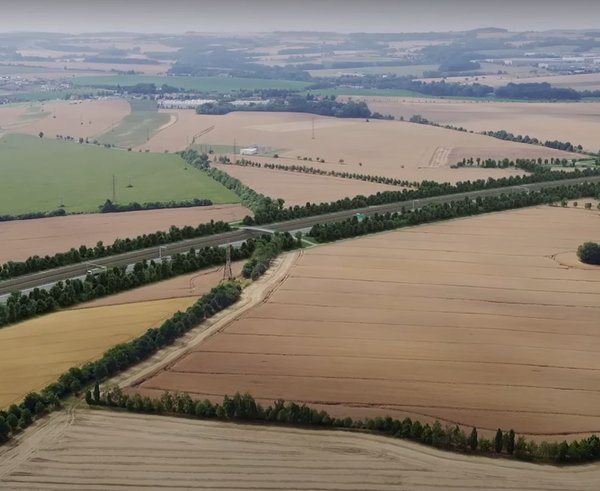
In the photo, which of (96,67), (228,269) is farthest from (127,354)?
(96,67)

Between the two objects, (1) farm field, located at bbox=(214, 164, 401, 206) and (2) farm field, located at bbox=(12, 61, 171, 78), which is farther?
(2) farm field, located at bbox=(12, 61, 171, 78)

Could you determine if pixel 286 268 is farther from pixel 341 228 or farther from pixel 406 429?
pixel 406 429

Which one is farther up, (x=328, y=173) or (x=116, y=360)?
(x=328, y=173)

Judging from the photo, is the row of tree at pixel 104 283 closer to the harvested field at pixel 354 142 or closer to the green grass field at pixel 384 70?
the harvested field at pixel 354 142

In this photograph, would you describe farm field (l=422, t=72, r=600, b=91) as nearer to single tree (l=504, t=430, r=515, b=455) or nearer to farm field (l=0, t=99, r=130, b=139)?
farm field (l=0, t=99, r=130, b=139)

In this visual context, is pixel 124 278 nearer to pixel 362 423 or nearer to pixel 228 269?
pixel 228 269

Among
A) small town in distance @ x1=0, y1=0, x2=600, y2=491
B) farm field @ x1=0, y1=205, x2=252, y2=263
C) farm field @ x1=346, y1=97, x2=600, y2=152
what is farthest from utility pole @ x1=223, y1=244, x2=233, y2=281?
farm field @ x1=346, y1=97, x2=600, y2=152
